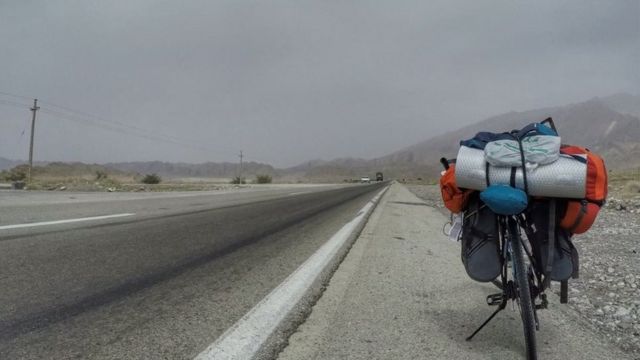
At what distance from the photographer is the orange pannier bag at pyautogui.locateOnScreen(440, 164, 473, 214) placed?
3566mm

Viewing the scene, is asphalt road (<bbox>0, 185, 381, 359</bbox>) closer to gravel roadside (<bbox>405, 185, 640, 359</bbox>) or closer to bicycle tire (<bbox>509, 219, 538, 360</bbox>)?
bicycle tire (<bbox>509, 219, 538, 360</bbox>)

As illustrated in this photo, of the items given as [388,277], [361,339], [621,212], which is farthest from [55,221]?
[621,212]

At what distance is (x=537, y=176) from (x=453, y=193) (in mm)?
642

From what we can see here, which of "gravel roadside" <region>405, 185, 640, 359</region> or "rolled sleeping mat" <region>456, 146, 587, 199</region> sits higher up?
"rolled sleeping mat" <region>456, 146, 587, 199</region>

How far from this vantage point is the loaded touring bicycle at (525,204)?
309 centimetres

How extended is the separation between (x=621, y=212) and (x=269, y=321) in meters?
17.5

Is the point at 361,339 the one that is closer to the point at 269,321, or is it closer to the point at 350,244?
the point at 269,321

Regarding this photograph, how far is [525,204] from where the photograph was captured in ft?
10.1

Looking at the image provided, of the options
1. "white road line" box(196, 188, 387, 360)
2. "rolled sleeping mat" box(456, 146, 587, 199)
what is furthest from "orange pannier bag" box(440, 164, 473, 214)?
"white road line" box(196, 188, 387, 360)

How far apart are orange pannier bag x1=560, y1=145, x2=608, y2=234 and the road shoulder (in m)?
0.94

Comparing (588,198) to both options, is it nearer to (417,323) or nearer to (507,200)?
(507,200)

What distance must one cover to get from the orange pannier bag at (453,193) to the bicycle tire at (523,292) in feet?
1.22

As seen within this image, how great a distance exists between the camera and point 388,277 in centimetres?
555

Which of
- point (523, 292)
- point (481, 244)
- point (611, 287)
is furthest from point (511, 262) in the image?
point (611, 287)
